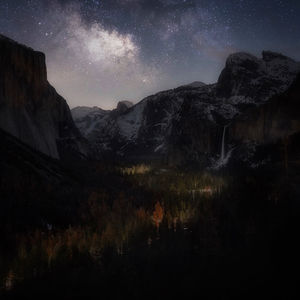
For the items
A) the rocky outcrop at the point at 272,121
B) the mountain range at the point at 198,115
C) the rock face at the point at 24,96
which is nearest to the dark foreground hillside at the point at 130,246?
the rock face at the point at 24,96

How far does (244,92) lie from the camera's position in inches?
7264

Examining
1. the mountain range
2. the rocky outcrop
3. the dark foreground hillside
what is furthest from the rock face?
the rocky outcrop

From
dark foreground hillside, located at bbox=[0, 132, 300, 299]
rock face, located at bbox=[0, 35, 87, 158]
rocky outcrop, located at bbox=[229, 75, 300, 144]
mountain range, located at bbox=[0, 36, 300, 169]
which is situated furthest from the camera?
rocky outcrop, located at bbox=[229, 75, 300, 144]

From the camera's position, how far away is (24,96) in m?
86.6

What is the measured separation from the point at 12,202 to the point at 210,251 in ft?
95.0

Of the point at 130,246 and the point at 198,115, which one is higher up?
the point at 198,115

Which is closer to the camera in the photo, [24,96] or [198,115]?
[24,96]

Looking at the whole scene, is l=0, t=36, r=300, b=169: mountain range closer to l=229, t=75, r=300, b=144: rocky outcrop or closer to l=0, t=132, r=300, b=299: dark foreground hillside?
l=229, t=75, r=300, b=144: rocky outcrop

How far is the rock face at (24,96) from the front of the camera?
78125 millimetres

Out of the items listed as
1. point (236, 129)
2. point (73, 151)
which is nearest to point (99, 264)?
point (236, 129)

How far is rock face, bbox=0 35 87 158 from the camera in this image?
7812 centimetres

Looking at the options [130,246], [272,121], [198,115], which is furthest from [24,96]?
[198,115]

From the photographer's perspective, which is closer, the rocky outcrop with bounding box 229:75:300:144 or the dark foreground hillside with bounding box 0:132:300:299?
the dark foreground hillside with bounding box 0:132:300:299

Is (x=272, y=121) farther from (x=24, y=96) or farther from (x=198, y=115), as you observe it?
(x=24, y=96)
